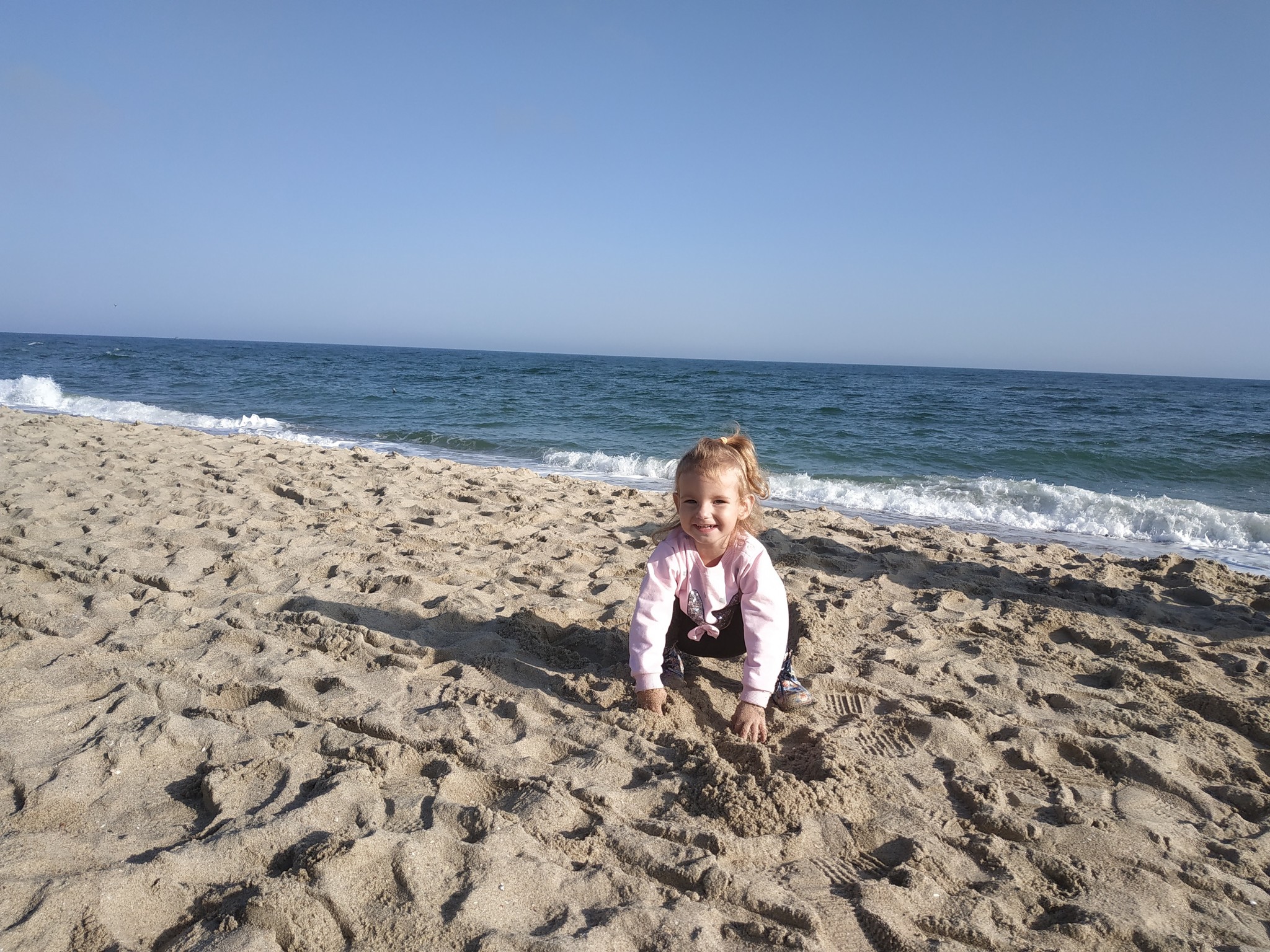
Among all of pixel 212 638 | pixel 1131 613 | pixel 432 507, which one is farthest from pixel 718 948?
pixel 432 507

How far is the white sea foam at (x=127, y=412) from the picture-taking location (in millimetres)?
12867

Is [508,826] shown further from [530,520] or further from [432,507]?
[432,507]

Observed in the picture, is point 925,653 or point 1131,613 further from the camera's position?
point 1131,613

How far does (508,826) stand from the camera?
198 centimetres

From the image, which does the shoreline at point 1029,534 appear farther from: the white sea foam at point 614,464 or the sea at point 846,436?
the white sea foam at point 614,464

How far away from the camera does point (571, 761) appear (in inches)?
92.7

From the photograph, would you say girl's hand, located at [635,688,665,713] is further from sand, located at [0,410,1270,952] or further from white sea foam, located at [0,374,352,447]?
white sea foam, located at [0,374,352,447]

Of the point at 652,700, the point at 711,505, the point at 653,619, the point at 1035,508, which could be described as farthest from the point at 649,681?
the point at 1035,508

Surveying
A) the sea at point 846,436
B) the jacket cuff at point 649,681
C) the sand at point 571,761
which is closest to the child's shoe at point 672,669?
the sand at point 571,761

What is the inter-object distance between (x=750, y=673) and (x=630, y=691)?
516mm

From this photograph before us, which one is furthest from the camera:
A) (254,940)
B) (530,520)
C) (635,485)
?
(635,485)

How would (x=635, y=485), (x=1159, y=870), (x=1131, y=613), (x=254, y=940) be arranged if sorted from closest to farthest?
(x=254, y=940)
(x=1159, y=870)
(x=1131, y=613)
(x=635, y=485)

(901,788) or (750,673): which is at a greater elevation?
(750,673)

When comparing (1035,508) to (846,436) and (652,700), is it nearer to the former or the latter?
(846,436)
